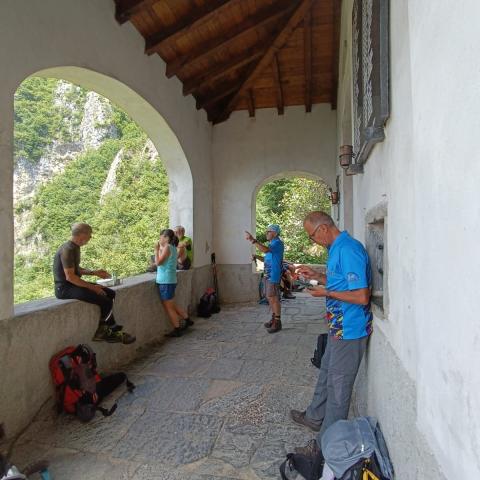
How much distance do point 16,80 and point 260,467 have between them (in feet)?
11.0

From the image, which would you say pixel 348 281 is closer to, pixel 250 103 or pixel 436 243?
pixel 436 243

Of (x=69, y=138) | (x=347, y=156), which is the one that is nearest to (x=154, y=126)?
(x=347, y=156)

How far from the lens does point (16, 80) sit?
8.92 ft

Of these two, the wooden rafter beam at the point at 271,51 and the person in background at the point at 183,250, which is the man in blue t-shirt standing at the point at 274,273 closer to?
the person in background at the point at 183,250

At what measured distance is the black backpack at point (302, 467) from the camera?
2.06 m

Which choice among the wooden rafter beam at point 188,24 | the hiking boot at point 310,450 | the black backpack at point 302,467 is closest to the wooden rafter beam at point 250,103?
the wooden rafter beam at point 188,24

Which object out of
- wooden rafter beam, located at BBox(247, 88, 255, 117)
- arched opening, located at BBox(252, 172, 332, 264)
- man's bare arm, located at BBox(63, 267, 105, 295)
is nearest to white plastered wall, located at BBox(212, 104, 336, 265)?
wooden rafter beam, located at BBox(247, 88, 255, 117)

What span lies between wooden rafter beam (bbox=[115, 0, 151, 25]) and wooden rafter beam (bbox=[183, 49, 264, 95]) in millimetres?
2252

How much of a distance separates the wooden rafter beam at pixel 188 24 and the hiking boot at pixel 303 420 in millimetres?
4889

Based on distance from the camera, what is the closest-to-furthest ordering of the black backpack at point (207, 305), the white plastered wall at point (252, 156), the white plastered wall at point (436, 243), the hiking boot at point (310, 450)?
the white plastered wall at point (436, 243)
the hiking boot at point (310, 450)
the black backpack at point (207, 305)
the white plastered wall at point (252, 156)

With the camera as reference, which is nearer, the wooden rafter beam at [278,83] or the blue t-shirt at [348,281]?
the blue t-shirt at [348,281]

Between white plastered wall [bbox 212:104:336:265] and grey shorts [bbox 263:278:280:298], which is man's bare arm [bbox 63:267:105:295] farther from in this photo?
white plastered wall [bbox 212:104:336:265]

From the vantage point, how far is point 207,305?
667 centimetres

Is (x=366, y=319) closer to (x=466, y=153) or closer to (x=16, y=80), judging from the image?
(x=466, y=153)
